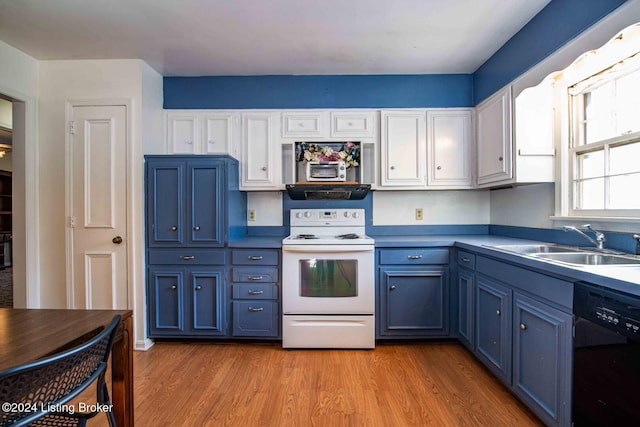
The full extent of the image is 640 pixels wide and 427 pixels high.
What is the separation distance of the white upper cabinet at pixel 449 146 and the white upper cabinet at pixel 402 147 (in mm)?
83

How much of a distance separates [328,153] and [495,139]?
4.57 ft

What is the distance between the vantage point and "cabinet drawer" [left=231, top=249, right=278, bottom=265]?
94.5 inches

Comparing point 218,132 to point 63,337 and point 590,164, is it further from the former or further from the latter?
point 590,164

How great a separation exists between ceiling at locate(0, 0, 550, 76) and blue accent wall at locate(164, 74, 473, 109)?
0.11m

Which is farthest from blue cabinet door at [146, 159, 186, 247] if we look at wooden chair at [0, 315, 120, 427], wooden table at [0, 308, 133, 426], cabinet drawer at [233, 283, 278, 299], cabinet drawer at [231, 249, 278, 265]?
wooden chair at [0, 315, 120, 427]

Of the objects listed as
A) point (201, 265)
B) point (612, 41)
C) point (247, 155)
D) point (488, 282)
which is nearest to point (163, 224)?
point (201, 265)

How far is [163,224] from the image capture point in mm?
2424

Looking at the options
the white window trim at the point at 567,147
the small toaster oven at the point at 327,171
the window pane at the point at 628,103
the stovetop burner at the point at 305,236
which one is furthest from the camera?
the small toaster oven at the point at 327,171

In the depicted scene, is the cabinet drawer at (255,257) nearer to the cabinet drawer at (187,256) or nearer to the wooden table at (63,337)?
the cabinet drawer at (187,256)

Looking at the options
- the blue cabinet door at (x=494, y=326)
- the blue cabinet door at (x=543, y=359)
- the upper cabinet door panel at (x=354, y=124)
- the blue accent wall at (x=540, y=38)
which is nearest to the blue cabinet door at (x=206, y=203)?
the upper cabinet door panel at (x=354, y=124)

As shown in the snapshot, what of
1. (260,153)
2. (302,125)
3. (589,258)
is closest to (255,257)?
(260,153)

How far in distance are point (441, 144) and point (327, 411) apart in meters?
2.33

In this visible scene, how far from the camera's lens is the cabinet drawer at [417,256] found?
2391 millimetres

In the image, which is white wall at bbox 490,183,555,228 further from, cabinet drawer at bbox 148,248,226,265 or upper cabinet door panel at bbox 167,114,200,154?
upper cabinet door panel at bbox 167,114,200,154
